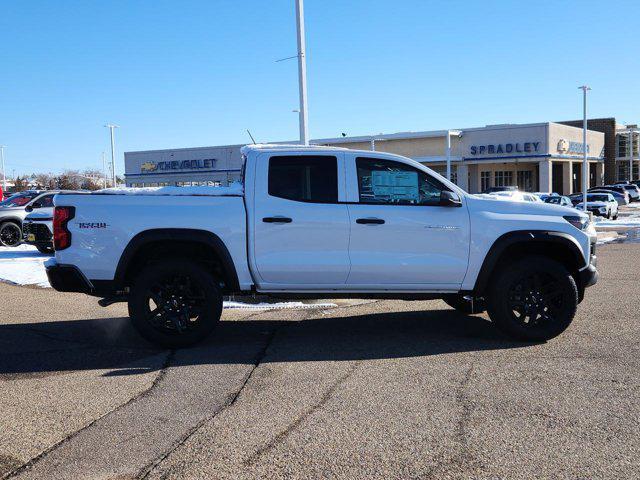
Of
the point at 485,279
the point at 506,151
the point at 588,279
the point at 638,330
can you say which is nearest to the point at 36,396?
→ the point at 485,279

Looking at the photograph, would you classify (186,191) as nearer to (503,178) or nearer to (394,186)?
(394,186)

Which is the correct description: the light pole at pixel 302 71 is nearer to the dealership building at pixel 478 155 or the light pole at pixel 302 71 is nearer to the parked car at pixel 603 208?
the parked car at pixel 603 208

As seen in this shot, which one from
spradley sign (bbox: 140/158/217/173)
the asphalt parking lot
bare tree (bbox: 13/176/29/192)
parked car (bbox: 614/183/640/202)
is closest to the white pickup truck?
the asphalt parking lot

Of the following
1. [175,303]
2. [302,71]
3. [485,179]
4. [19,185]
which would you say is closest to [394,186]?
[175,303]

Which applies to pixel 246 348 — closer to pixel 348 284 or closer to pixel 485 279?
pixel 348 284

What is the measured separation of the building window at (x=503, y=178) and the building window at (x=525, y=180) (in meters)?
1.65

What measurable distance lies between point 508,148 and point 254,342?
4416 cm

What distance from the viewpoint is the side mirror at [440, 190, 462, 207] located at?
6984mm

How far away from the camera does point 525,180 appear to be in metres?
56.3

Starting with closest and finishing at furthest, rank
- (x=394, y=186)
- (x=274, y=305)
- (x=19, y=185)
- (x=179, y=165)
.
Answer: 1. (x=394, y=186)
2. (x=274, y=305)
3. (x=179, y=165)
4. (x=19, y=185)

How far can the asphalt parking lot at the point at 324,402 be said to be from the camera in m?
4.13

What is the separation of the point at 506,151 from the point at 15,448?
47428 millimetres

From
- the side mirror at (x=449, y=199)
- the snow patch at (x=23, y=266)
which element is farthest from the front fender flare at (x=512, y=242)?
the snow patch at (x=23, y=266)

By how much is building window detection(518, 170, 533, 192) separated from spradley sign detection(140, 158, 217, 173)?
26.7 m
